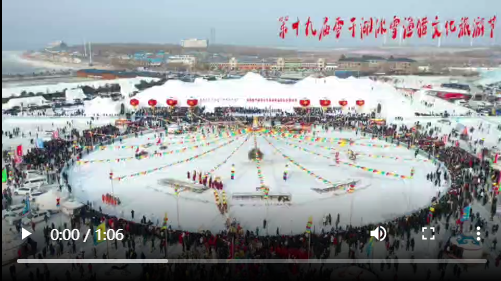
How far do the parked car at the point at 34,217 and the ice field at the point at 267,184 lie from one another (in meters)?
1.17

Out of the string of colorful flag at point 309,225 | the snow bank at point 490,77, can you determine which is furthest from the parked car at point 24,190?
the snow bank at point 490,77

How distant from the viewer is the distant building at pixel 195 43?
31094 mm

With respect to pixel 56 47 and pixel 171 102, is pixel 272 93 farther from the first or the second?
pixel 56 47

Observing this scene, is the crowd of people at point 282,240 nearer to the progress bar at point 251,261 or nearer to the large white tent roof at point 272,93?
the progress bar at point 251,261

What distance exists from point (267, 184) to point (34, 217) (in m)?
5.20

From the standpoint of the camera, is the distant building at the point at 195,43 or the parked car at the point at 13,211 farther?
the distant building at the point at 195,43

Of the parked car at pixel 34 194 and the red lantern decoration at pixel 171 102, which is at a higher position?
the red lantern decoration at pixel 171 102

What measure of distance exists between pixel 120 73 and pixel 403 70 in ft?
65.6

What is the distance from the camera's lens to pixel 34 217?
7715mm

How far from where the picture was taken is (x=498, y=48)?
20.9 meters

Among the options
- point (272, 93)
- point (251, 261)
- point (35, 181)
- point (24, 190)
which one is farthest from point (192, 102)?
point (251, 261)

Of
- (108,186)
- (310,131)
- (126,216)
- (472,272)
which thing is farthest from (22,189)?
(310,131)

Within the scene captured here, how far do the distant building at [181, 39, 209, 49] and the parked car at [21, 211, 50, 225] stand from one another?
24.9 metres

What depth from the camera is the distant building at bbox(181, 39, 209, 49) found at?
31094 mm
